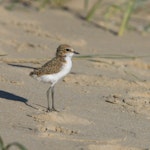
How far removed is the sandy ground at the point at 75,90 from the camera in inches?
250

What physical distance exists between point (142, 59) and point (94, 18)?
2.50m

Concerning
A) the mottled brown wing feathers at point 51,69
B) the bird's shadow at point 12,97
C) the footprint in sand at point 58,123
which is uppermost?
the mottled brown wing feathers at point 51,69

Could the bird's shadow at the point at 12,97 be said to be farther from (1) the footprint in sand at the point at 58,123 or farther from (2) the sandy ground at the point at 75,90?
(1) the footprint in sand at the point at 58,123

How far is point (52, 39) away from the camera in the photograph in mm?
10711

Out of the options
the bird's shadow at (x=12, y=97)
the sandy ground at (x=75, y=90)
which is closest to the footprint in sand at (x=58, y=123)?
the sandy ground at (x=75, y=90)

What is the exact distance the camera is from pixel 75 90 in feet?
26.7

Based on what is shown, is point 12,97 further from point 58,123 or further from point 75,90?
→ point 75,90

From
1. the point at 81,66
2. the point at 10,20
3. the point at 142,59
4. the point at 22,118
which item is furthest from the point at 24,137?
the point at 10,20

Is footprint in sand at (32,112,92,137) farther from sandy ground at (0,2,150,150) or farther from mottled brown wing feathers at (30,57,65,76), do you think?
mottled brown wing feathers at (30,57,65,76)

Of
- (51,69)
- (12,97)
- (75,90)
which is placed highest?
(75,90)

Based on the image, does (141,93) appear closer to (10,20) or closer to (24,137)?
(24,137)

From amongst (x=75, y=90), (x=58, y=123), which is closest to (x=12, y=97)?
(x=58, y=123)

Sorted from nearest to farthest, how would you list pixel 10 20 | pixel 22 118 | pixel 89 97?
pixel 22 118
pixel 89 97
pixel 10 20

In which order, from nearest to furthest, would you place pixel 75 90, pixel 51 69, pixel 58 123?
pixel 58 123 → pixel 51 69 → pixel 75 90
